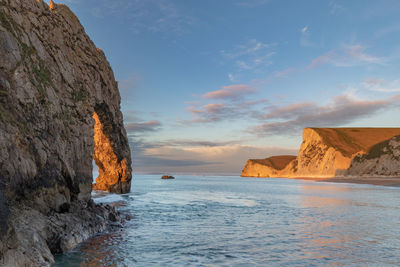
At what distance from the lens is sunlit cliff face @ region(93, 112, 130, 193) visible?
3716 centimetres

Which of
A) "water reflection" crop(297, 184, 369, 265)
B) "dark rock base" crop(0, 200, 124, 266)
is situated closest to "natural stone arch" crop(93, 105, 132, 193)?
"dark rock base" crop(0, 200, 124, 266)

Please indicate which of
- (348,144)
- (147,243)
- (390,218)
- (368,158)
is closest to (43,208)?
(147,243)

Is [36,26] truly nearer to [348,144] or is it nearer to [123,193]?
[123,193]

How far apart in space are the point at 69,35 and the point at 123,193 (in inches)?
1032

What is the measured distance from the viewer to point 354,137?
481 feet

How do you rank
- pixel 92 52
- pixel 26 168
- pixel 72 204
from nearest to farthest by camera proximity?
pixel 26 168, pixel 72 204, pixel 92 52

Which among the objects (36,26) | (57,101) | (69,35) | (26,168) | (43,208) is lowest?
(43,208)

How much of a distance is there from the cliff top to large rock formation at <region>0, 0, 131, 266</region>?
5233 inches

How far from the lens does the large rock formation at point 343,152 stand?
108 meters

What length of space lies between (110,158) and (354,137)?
14675cm

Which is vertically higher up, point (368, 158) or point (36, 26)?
point (36, 26)

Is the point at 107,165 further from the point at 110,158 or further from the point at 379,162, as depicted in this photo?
the point at 379,162

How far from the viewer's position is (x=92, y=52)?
2712cm

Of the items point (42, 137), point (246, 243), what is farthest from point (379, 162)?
point (42, 137)
